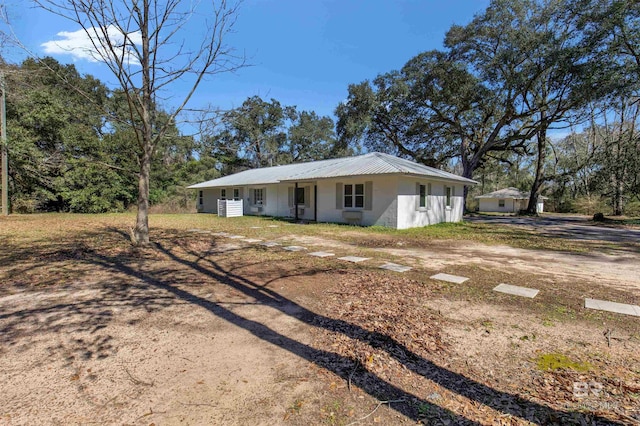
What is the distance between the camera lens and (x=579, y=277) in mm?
5379

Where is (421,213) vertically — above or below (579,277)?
above

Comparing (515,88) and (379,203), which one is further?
(515,88)

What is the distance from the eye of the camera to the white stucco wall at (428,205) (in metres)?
12.6

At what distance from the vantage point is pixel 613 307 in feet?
12.7

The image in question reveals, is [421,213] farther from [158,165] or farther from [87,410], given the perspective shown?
[158,165]

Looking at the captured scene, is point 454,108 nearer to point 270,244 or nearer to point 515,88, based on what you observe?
point 515,88

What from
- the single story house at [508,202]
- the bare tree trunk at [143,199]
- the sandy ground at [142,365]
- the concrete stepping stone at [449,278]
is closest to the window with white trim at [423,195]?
the concrete stepping stone at [449,278]

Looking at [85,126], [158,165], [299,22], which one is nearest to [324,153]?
[158,165]

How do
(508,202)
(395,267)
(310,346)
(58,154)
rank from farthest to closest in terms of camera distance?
(508,202)
(58,154)
(395,267)
(310,346)

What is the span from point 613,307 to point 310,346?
4.01m

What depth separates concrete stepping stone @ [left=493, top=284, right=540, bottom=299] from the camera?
4402 mm

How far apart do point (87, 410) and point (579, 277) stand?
7.07m

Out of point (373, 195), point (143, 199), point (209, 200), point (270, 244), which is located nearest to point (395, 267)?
point (270, 244)

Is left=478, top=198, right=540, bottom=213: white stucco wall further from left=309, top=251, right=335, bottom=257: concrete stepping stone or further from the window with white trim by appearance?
left=309, top=251, right=335, bottom=257: concrete stepping stone
